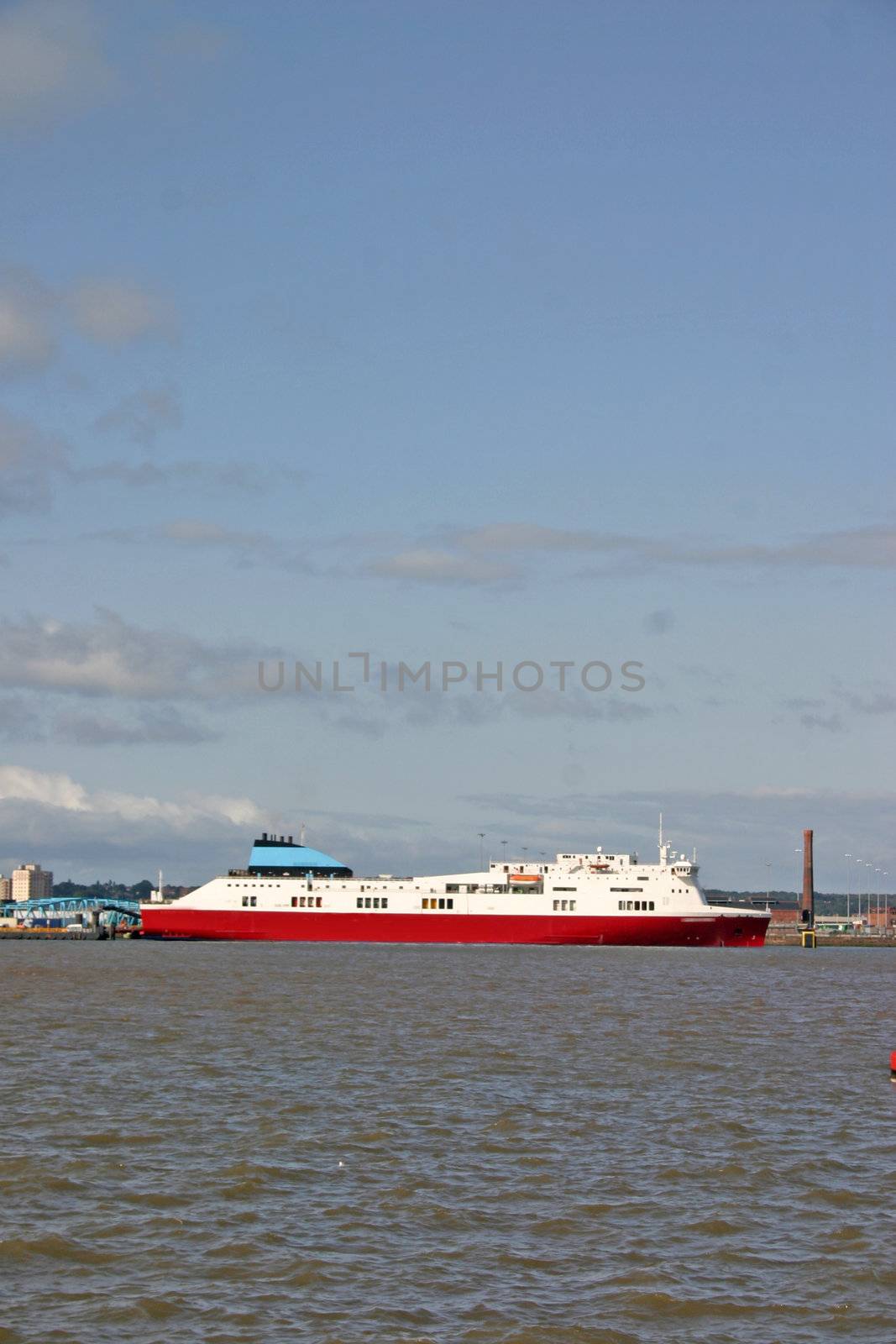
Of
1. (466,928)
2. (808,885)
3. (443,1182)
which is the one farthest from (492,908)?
(443,1182)

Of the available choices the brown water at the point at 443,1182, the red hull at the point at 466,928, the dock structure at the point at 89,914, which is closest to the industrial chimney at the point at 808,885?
the red hull at the point at 466,928

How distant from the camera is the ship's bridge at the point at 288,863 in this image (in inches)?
4309

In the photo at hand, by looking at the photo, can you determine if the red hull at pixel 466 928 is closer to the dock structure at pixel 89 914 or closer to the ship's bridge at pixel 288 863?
the ship's bridge at pixel 288 863

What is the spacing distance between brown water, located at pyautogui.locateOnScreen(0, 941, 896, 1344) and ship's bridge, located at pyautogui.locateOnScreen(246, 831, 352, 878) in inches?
2824

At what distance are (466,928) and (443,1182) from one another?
84.2 m

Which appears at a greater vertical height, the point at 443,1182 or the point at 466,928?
the point at 443,1182

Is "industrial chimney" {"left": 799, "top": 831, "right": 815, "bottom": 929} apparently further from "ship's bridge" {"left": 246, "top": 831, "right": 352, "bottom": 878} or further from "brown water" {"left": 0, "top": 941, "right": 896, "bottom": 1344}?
"brown water" {"left": 0, "top": 941, "right": 896, "bottom": 1344}

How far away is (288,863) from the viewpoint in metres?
113

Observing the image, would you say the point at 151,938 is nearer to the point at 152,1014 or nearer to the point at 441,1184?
the point at 152,1014

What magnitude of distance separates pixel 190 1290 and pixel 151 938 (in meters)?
103

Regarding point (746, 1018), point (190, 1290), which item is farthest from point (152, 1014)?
point (190, 1290)

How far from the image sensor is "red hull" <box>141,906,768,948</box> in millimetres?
99000

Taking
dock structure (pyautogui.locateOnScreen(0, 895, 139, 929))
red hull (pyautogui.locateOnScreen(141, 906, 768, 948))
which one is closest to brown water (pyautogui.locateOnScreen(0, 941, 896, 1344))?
red hull (pyautogui.locateOnScreen(141, 906, 768, 948))

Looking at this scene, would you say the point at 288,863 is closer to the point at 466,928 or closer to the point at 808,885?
the point at 466,928
